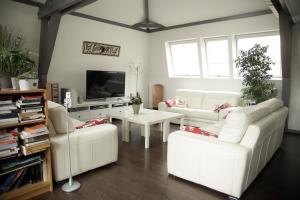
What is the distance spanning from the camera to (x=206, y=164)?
230cm

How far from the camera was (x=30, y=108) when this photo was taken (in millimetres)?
2148

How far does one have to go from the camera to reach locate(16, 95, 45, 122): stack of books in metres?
2.09

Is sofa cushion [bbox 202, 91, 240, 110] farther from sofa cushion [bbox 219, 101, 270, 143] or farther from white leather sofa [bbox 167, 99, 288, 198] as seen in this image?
sofa cushion [bbox 219, 101, 270, 143]

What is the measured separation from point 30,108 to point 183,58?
5.37m

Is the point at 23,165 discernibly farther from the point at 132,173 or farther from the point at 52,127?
the point at 132,173

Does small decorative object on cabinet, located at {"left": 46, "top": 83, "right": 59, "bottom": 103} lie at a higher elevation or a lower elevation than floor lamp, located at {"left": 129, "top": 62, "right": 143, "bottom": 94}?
lower

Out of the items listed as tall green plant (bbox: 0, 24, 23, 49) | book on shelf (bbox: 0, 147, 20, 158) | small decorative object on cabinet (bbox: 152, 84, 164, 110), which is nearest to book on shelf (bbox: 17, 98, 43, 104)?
book on shelf (bbox: 0, 147, 20, 158)

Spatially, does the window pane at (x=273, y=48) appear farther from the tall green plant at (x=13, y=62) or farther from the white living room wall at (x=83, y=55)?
the tall green plant at (x=13, y=62)

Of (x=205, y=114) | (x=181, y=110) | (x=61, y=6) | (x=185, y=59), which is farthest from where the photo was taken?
(x=185, y=59)

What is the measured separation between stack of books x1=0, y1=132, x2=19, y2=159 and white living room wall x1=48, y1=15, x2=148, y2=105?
9.80 ft

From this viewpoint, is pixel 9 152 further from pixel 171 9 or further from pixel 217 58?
pixel 217 58

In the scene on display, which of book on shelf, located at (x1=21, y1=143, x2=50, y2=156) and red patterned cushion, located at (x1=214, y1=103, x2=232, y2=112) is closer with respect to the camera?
book on shelf, located at (x1=21, y1=143, x2=50, y2=156)

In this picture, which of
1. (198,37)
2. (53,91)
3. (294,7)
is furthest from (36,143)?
(198,37)

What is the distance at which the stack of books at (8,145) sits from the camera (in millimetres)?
2010
